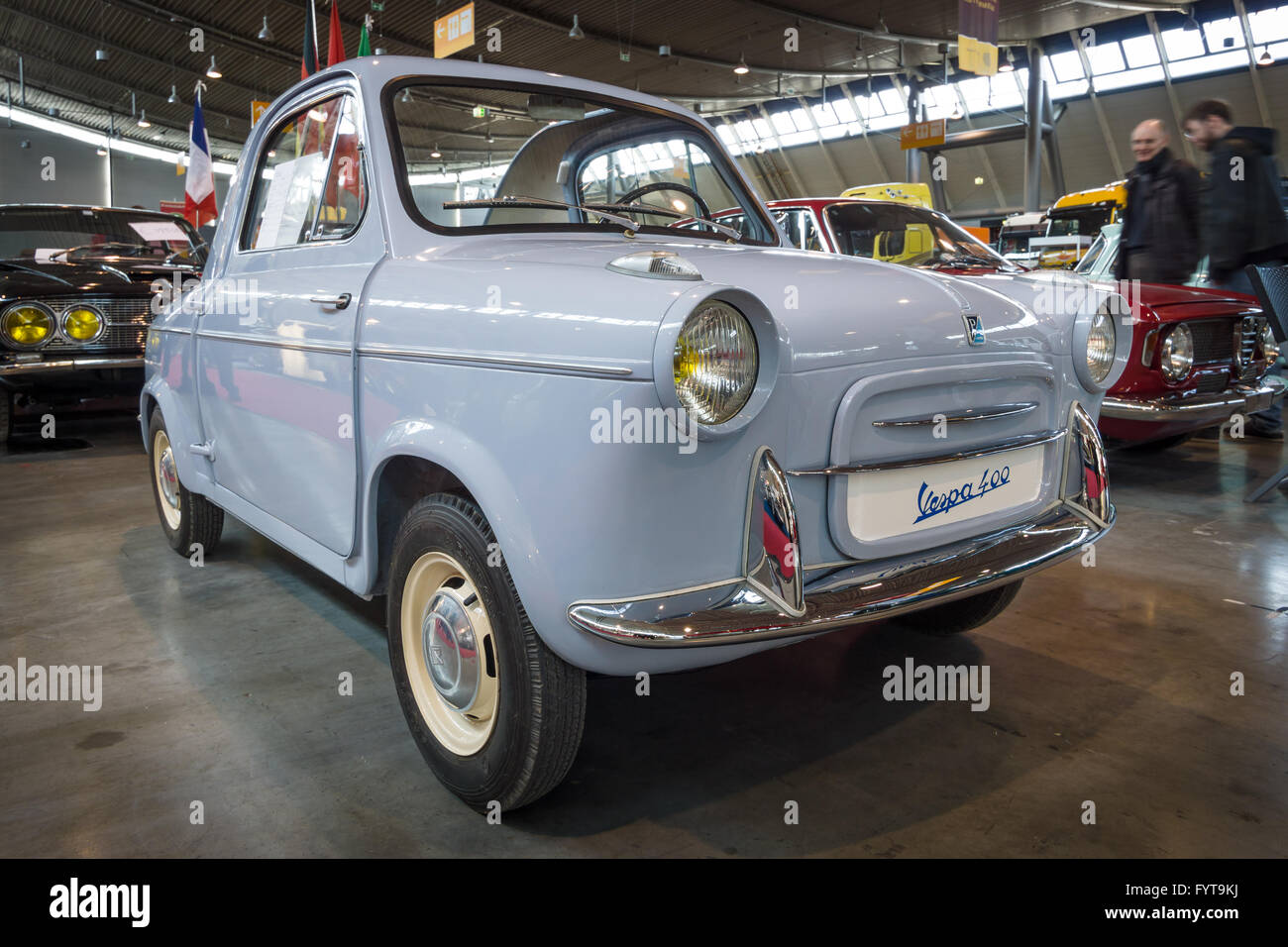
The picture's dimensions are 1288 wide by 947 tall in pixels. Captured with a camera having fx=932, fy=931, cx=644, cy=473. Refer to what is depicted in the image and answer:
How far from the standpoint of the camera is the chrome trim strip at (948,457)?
189cm

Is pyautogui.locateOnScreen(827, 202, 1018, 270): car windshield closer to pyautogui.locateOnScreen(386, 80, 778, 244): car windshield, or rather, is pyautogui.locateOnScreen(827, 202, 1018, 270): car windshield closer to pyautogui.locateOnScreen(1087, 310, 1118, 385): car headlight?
pyautogui.locateOnScreen(386, 80, 778, 244): car windshield

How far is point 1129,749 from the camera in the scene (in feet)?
7.76

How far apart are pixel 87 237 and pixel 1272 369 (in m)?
10.2

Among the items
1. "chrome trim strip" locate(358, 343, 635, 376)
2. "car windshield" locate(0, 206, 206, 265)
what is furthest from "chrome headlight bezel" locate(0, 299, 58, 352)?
"chrome trim strip" locate(358, 343, 635, 376)

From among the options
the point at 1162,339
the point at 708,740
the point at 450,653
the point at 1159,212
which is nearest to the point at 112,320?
the point at 450,653

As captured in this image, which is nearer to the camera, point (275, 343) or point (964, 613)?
point (275, 343)

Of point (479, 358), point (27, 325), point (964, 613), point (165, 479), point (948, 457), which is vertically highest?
point (27, 325)

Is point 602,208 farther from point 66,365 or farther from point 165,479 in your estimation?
point 66,365

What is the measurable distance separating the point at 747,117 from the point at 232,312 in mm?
28098

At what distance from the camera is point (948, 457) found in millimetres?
2082

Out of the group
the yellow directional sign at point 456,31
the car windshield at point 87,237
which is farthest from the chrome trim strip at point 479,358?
the yellow directional sign at point 456,31

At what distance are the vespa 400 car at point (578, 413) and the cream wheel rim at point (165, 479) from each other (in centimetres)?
114

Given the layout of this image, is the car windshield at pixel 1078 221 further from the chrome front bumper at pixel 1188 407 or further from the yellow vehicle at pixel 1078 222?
the chrome front bumper at pixel 1188 407

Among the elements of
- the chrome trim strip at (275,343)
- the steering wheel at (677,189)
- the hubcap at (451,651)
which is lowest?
the hubcap at (451,651)
